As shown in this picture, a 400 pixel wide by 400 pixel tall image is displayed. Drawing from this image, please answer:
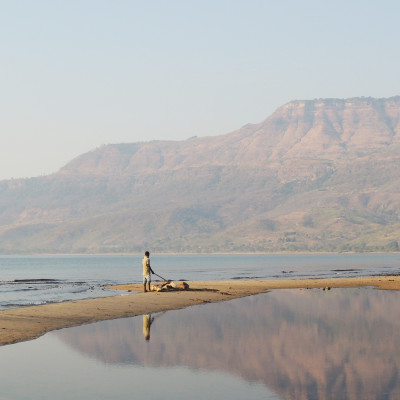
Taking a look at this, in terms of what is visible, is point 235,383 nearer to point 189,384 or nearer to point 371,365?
point 189,384

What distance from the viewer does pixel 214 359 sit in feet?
74.1

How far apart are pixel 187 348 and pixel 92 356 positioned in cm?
326

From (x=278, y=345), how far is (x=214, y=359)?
132 inches

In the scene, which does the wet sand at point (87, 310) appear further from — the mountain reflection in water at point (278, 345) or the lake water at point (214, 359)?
the mountain reflection in water at point (278, 345)

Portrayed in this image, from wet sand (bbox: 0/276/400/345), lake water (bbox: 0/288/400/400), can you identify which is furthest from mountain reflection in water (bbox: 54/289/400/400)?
wet sand (bbox: 0/276/400/345)

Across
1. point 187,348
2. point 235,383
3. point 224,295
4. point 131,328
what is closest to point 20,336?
point 131,328

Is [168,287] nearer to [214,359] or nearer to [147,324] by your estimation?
[147,324]

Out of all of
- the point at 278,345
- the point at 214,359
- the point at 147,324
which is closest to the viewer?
the point at 214,359

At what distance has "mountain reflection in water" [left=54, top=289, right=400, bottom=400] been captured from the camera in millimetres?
18953

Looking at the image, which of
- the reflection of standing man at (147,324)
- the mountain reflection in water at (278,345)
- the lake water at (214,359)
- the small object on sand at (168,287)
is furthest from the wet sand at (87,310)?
the mountain reflection in water at (278,345)

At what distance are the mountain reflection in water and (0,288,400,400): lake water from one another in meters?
0.03

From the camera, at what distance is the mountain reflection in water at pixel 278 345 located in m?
19.0

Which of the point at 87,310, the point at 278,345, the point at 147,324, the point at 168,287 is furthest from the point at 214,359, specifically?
the point at 168,287

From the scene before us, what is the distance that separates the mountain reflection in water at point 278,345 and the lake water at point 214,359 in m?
0.03
